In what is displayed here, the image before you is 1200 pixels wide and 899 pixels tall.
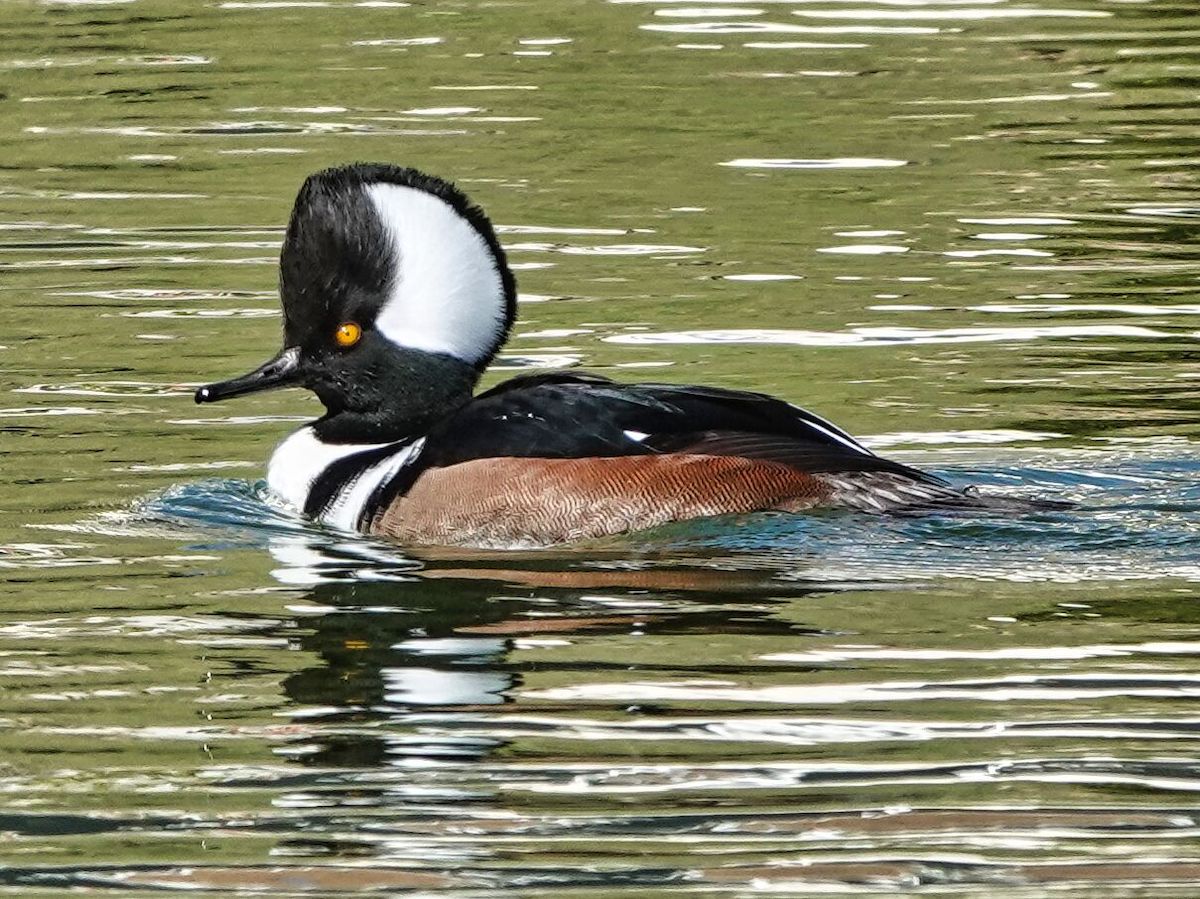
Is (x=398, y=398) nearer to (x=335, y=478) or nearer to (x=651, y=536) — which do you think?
(x=335, y=478)

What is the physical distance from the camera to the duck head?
7766 millimetres

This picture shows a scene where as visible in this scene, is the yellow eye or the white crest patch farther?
the yellow eye

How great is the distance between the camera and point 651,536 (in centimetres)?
759

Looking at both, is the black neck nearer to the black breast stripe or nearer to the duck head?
the duck head

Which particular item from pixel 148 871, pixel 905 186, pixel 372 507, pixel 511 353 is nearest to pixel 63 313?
pixel 511 353

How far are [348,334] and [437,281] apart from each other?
0.39 meters

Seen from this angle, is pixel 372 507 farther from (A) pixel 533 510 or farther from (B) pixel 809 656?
(B) pixel 809 656

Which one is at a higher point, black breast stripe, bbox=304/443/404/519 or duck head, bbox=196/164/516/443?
duck head, bbox=196/164/516/443

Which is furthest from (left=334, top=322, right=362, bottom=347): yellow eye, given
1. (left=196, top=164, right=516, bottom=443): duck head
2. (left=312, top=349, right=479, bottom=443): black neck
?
(left=312, top=349, right=479, bottom=443): black neck

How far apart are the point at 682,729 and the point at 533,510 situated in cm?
199

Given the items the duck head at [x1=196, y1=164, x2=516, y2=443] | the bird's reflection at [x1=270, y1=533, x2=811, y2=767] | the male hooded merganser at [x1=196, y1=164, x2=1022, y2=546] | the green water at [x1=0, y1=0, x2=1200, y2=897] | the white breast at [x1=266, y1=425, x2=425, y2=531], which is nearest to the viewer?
the green water at [x1=0, y1=0, x2=1200, y2=897]

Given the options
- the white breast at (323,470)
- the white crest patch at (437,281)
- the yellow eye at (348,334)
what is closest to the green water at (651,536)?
the white breast at (323,470)

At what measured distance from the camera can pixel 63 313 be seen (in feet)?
37.5

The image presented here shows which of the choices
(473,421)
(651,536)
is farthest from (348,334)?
(651,536)
